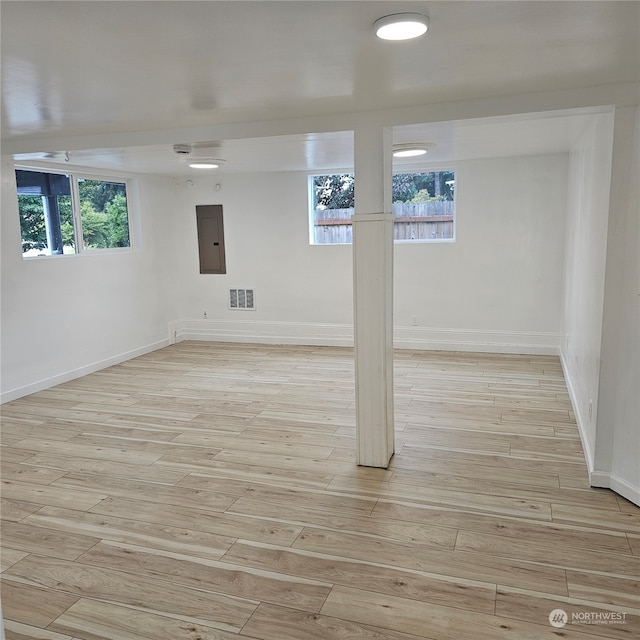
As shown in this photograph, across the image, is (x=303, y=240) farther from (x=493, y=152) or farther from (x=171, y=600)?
(x=171, y=600)

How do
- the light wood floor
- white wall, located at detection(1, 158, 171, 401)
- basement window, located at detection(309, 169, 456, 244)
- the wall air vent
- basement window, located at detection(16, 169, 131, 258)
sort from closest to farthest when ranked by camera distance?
the light wood floor → white wall, located at detection(1, 158, 171, 401) → basement window, located at detection(16, 169, 131, 258) → basement window, located at detection(309, 169, 456, 244) → the wall air vent

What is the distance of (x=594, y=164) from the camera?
3.76 m

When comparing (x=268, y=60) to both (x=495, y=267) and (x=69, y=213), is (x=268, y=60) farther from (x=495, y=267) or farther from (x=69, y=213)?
(x=495, y=267)

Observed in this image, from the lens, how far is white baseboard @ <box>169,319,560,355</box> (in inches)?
251

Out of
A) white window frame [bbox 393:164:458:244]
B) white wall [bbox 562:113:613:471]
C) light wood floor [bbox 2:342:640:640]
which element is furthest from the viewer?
white window frame [bbox 393:164:458:244]

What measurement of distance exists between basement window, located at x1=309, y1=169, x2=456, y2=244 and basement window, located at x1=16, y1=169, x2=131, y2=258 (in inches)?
94.2

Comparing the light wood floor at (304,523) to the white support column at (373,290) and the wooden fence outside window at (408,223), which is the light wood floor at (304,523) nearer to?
the white support column at (373,290)

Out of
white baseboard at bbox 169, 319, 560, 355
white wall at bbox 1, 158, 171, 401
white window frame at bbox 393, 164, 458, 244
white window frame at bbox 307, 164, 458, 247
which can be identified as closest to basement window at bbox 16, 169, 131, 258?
white wall at bbox 1, 158, 171, 401

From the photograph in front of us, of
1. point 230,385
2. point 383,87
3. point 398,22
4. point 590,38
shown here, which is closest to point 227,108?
point 383,87

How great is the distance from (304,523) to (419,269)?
4348mm

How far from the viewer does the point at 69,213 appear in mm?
5883

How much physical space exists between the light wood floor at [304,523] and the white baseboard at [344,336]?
4.62ft

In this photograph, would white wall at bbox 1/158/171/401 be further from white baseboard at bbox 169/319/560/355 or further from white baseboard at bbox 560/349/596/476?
white baseboard at bbox 560/349/596/476

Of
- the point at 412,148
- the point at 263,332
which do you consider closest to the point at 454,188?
the point at 412,148
